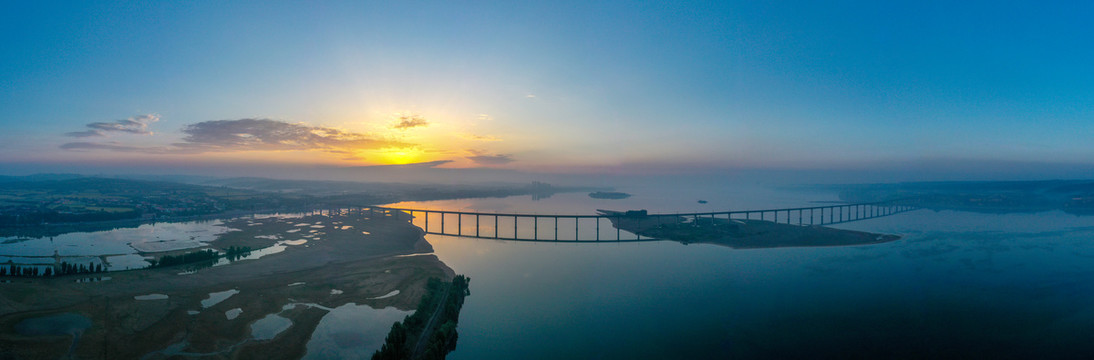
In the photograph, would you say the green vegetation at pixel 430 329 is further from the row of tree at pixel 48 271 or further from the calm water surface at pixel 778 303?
the row of tree at pixel 48 271

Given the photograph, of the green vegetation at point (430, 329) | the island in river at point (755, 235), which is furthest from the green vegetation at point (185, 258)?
the island in river at point (755, 235)

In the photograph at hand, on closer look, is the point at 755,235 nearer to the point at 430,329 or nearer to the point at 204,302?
the point at 430,329

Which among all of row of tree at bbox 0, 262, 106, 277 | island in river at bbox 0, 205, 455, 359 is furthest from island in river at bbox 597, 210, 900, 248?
row of tree at bbox 0, 262, 106, 277

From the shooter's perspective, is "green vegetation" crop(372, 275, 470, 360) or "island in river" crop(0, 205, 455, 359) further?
"island in river" crop(0, 205, 455, 359)

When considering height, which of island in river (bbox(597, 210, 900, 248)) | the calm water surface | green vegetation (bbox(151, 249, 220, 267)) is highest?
Result: green vegetation (bbox(151, 249, 220, 267))

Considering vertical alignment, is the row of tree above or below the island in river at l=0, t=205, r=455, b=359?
above

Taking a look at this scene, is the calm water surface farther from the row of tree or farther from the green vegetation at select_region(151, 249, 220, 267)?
the row of tree
